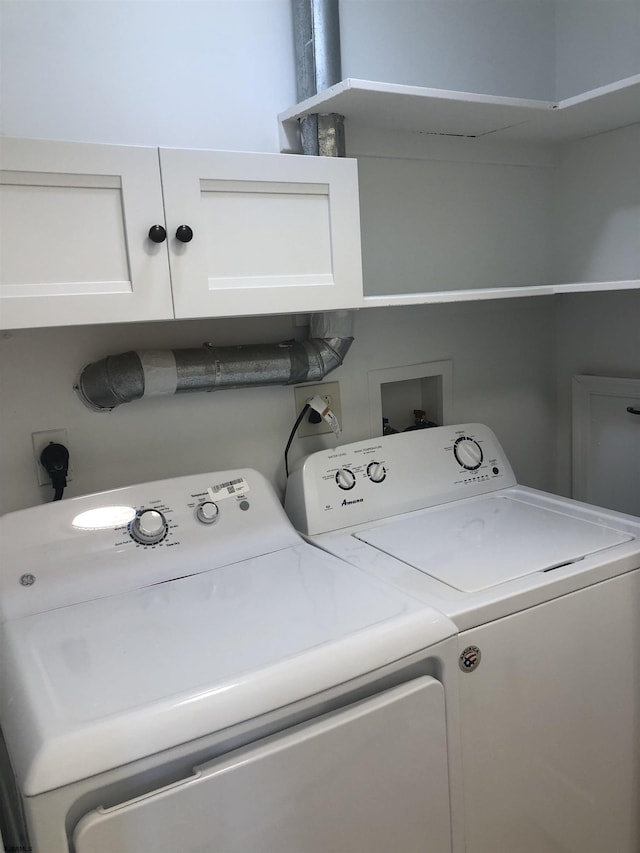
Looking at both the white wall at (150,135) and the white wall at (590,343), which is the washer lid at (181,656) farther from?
the white wall at (590,343)

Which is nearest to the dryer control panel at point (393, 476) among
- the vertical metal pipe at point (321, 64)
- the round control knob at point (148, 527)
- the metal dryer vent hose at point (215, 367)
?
the metal dryer vent hose at point (215, 367)

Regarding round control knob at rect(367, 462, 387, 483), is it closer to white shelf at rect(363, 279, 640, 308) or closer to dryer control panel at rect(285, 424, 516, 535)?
dryer control panel at rect(285, 424, 516, 535)

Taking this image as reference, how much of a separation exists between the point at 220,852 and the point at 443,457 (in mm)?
1091

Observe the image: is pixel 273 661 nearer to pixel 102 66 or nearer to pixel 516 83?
pixel 102 66

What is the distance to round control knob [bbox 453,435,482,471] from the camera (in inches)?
70.6

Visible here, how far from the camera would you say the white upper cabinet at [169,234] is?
110 cm

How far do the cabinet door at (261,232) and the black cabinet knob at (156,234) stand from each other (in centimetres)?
3

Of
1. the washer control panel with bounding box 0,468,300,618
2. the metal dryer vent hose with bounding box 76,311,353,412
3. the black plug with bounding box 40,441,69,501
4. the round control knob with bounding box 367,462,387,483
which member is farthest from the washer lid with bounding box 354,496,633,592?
the black plug with bounding box 40,441,69,501

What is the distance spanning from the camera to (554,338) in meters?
2.18

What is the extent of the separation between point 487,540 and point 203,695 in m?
0.77

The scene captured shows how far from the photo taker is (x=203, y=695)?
93 cm

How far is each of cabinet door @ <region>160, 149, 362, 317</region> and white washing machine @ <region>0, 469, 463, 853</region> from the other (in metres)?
0.46

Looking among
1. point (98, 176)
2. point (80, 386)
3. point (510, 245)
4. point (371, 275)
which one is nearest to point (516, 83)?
point (510, 245)

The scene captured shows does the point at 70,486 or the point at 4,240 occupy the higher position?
the point at 4,240
